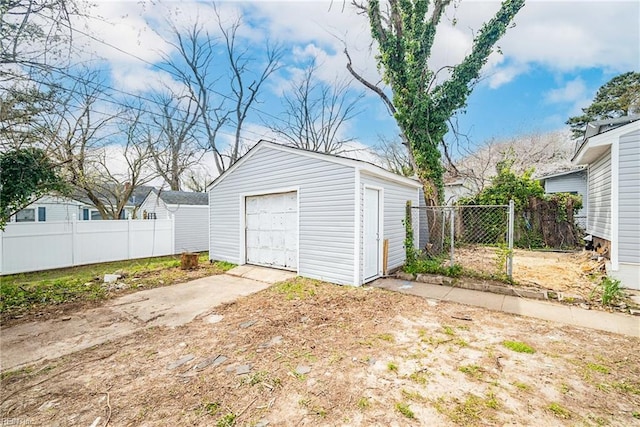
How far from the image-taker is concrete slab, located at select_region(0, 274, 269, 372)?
11.6 feet

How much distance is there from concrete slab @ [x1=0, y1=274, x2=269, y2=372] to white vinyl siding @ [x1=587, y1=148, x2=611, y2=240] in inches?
325

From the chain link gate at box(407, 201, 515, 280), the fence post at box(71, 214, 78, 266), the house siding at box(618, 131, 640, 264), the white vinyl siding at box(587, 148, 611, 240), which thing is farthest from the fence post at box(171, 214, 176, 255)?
the white vinyl siding at box(587, 148, 611, 240)

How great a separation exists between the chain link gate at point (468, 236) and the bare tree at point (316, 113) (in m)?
11.1

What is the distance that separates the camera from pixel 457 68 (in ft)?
28.5

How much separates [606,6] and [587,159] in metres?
3.75

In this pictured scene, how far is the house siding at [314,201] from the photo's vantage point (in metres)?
5.97

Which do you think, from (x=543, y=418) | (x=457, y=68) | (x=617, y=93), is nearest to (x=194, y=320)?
(x=543, y=418)

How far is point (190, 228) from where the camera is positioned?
13203 mm

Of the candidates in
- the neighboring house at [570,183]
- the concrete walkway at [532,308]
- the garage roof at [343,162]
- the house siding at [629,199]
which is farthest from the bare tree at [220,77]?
the neighboring house at [570,183]

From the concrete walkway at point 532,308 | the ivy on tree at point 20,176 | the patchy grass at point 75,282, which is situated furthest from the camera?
the patchy grass at point 75,282

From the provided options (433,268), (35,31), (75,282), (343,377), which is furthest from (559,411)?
(75,282)

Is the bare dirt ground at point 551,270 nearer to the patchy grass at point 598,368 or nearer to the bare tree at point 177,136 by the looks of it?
the patchy grass at point 598,368

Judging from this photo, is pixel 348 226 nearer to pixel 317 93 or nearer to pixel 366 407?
pixel 366 407

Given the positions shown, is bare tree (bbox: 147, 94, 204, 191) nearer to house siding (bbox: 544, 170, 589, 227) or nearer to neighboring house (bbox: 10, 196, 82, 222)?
neighboring house (bbox: 10, 196, 82, 222)
